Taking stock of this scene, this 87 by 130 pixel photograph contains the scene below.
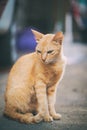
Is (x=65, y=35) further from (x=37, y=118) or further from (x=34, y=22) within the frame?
(x=37, y=118)

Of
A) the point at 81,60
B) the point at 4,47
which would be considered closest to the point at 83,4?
the point at 81,60

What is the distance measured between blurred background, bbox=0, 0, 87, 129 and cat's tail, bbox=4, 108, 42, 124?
0.14 ft

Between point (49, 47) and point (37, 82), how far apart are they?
0.34 ft

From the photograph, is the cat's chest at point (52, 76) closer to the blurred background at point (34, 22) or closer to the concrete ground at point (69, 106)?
the concrete ground at point (69, 106)

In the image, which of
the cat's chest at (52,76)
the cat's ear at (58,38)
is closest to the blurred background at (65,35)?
the cat's chest at (52,76)

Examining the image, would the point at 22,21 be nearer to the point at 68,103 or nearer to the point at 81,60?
the point at 81,60

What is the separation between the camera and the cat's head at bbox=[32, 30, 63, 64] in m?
1.06

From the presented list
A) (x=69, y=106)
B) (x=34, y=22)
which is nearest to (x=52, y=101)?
(x=69, y=106)

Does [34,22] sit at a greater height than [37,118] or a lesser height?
greater

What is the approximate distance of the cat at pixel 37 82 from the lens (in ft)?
3.52

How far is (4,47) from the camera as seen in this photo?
2.37 metres

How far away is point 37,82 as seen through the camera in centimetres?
109

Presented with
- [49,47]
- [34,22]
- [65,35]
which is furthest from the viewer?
[34,22]

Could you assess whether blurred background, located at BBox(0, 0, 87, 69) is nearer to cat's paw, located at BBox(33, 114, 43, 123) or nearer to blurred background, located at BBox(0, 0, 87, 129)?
blurred background, located at BBox(0, 0, 87, 129)
